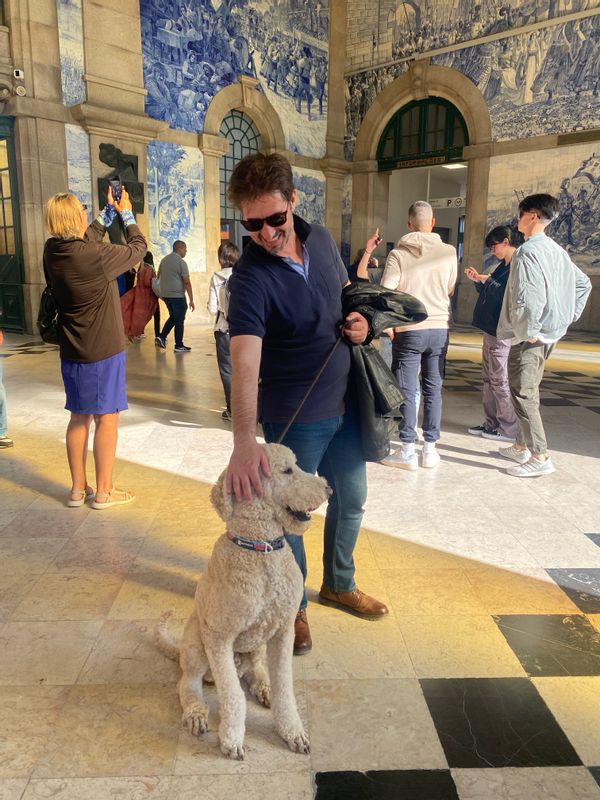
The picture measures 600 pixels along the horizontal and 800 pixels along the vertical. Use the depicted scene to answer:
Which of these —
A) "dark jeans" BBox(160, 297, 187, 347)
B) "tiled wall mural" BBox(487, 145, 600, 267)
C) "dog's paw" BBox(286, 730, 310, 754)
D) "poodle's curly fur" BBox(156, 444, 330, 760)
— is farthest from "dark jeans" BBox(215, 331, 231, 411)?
"tiled wall mural" BBox(487, 145, 600, 267)

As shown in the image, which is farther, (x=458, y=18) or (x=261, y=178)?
(x=458, y=18)

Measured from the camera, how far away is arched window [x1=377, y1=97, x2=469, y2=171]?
16.8 metres

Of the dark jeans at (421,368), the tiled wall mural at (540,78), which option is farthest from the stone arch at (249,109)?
the dark jeans at (421,368)

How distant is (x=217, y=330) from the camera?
5.88 meters

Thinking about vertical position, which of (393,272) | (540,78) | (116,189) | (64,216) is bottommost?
(393,272)

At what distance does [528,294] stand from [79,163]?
1125cm

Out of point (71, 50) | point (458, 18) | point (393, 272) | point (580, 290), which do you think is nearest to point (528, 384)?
point (580, 290)

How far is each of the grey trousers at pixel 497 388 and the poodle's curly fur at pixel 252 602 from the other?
409cm

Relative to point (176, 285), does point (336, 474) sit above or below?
below

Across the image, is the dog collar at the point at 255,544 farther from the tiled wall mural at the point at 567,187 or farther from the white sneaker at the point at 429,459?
the tiled wall mural at the point at 567,187

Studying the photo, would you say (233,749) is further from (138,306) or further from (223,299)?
(138,306)

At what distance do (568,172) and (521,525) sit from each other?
13607 mm

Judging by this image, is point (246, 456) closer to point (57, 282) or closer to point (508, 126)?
point (57, 282)

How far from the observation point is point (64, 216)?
3.38 m
